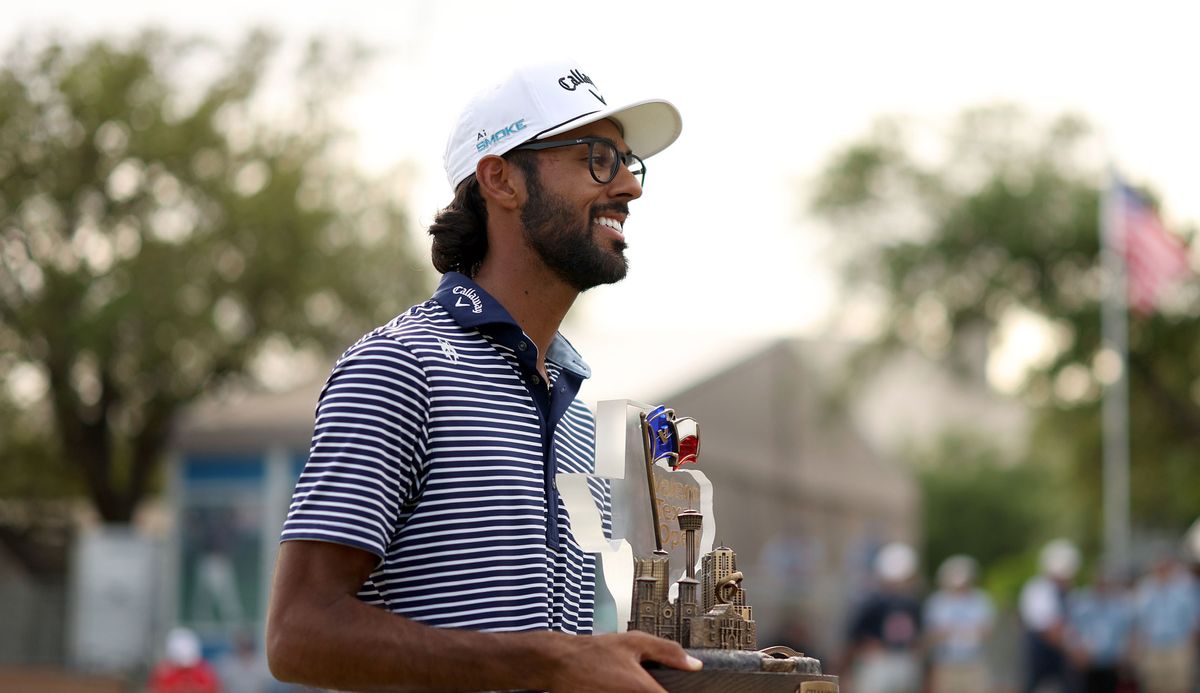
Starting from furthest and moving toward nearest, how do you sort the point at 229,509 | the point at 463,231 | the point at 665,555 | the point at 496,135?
1. the point at 229,509
2. the point at 463,231
3. the point at 496,135
4. the point at 665,555

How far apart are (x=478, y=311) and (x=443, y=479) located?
0.31 m

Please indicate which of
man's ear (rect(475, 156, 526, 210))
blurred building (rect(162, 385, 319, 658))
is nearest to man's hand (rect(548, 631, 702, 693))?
man's ear (rect(475, 156, 526, 210))

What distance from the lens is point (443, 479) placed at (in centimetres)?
235

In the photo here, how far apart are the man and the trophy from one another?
0.13 metres

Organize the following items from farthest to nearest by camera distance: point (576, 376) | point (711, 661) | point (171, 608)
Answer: point (171, 608), point (576, 376), point (711, 661)

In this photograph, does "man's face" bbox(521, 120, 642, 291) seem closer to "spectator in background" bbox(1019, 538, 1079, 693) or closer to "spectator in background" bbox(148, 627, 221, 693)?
"spectator in background" bbox(148, 627, 221, 693)

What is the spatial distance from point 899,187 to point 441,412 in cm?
2882

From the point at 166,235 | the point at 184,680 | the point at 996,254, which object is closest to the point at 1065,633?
the point at 184,680

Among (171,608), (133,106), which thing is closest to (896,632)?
(171,608)

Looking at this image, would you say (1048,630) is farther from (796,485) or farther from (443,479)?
(443,479)

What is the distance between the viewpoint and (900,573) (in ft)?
52.7

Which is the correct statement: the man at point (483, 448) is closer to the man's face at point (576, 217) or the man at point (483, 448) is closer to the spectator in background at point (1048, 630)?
the man's face at point (576, 217)

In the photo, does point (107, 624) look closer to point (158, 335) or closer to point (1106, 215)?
A: point (158, 335)

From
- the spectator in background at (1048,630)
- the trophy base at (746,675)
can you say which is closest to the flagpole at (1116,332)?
the spectator in background at (1048,630)
